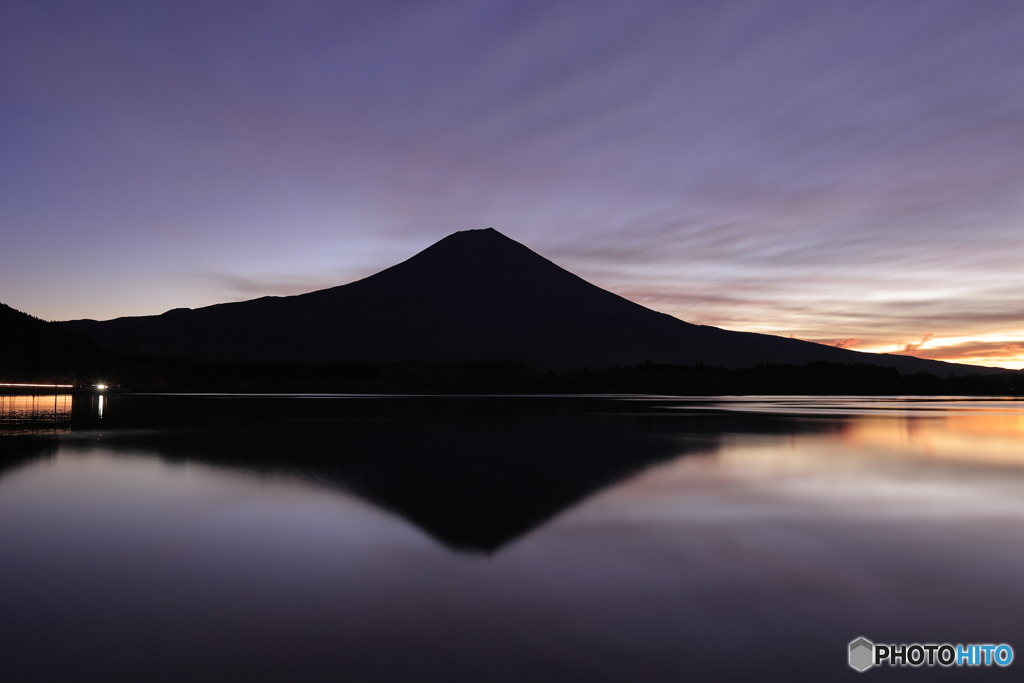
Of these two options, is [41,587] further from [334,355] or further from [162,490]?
[334,355]

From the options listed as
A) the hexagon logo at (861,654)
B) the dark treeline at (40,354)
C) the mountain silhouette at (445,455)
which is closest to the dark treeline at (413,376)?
the dark treeline at (40,354)

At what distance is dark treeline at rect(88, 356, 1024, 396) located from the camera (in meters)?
110

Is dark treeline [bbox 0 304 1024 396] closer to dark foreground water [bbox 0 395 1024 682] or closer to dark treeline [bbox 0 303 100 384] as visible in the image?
dark treeline [bbox 0 303 100 384]

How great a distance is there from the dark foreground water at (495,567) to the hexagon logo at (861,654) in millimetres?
81

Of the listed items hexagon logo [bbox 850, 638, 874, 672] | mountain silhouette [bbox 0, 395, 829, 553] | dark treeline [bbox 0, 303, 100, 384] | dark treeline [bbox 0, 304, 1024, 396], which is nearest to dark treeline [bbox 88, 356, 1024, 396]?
dark treeline [bbox 0, 304, 1024, 396]

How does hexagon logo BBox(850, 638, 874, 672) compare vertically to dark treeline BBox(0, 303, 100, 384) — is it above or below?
below

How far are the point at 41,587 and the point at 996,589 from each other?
35.3 ft

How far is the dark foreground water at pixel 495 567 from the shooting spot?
5.30 meters

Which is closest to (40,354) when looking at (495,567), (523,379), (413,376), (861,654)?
(413,376)

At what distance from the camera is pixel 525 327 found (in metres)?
196

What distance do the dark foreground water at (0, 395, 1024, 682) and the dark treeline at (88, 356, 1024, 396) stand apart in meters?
91.8

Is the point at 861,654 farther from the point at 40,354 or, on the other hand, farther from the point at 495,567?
the point at 40,354

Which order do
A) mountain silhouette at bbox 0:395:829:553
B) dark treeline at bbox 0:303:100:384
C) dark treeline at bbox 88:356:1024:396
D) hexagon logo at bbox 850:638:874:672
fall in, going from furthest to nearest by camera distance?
dark treeline at bbox 0:303:100:384 → dark treeline at bbox 88:356:1024:396 → mountain silhouette at bbox 0:395:829:553 → hexagon logo at bbox 850:638:874:672

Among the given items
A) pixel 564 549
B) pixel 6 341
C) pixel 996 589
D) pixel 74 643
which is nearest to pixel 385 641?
pixel 74 643
